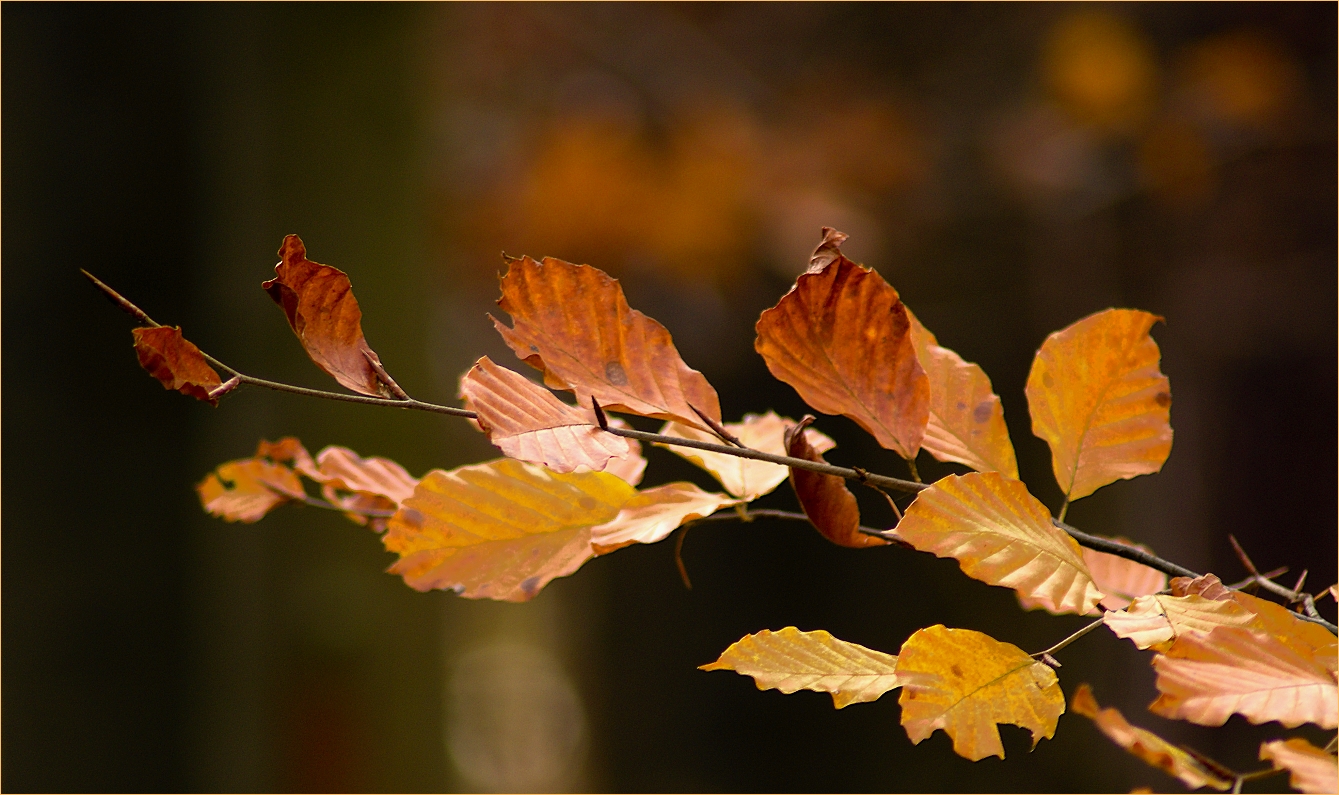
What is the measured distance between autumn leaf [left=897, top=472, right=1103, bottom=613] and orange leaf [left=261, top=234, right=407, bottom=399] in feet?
0.50

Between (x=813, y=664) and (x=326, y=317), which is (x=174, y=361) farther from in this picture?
(x=813, y=664)

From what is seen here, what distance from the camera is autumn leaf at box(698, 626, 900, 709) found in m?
0.26

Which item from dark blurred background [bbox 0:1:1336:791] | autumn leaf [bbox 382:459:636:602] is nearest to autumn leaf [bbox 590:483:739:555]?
autumn leaf [bbox 382:459:636:602]

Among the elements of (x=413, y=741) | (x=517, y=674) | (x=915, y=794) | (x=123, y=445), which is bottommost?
(x=517, y=674)

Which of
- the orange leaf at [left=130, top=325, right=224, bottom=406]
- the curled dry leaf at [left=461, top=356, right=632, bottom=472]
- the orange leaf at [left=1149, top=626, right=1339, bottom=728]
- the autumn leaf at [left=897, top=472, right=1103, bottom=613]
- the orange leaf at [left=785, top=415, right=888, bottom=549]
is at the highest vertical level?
the orange leaf at [left=130, top=325, right=224, bottom=406]

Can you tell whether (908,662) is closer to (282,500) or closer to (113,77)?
(282,500)

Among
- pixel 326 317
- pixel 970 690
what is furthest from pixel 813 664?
pixel 326 317

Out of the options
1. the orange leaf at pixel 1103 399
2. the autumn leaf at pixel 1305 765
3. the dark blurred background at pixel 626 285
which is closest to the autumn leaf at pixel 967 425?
the orange leaf at pixel 1103 399

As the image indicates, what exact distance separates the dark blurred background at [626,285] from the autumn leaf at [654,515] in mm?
1059

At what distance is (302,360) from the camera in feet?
4.40

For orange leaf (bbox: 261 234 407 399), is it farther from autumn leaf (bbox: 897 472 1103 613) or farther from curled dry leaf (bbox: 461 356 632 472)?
autumn leaf (bbox: 897 472 1103 613)

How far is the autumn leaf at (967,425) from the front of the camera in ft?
1.06

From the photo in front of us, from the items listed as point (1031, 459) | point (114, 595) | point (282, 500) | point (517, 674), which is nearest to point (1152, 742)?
point (282, 500)

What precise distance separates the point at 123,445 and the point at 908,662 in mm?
1178
